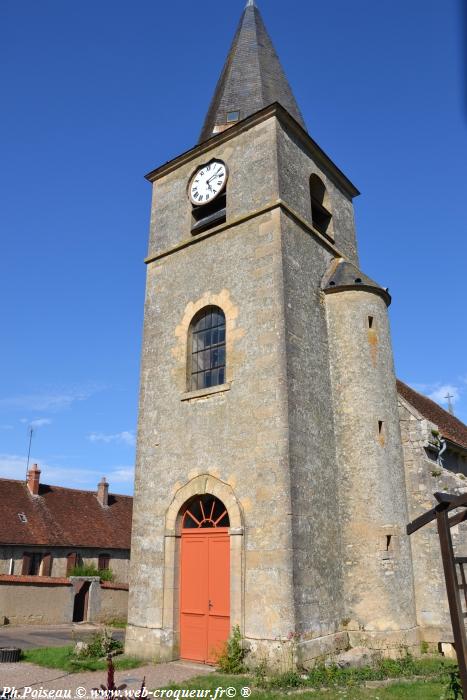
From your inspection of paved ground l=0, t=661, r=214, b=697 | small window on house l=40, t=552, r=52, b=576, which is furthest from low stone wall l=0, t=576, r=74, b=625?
paved ground l=0, t=661, r=214, b=697

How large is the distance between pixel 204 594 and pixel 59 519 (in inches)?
728

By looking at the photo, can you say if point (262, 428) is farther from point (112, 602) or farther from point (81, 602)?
point (112, 602)

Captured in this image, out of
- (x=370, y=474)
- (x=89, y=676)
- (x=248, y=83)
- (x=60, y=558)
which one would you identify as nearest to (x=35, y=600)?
(x=60, y=558)

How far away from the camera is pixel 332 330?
39.7 feet

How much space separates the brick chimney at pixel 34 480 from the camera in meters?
27.4

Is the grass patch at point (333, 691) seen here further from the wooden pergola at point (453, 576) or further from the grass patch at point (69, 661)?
the wooden pergola at point (453, 576)

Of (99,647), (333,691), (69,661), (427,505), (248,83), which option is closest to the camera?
(333,691)

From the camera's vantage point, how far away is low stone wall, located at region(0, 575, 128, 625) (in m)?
18.3

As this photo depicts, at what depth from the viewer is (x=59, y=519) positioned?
87.4ft

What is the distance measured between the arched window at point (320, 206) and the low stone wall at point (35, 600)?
49.4 ft

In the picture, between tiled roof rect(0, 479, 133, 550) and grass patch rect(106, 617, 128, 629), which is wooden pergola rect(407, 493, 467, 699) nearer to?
grass patch rect(106, 617, 128, 629)

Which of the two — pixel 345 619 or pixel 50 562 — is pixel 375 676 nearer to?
pixel 345 619

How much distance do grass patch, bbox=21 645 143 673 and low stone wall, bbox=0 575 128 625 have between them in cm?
803

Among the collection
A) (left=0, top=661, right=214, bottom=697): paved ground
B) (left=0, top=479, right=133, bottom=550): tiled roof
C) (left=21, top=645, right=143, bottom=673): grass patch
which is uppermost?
(left=0, top=479, right=133, bottom=550): tiled roof
